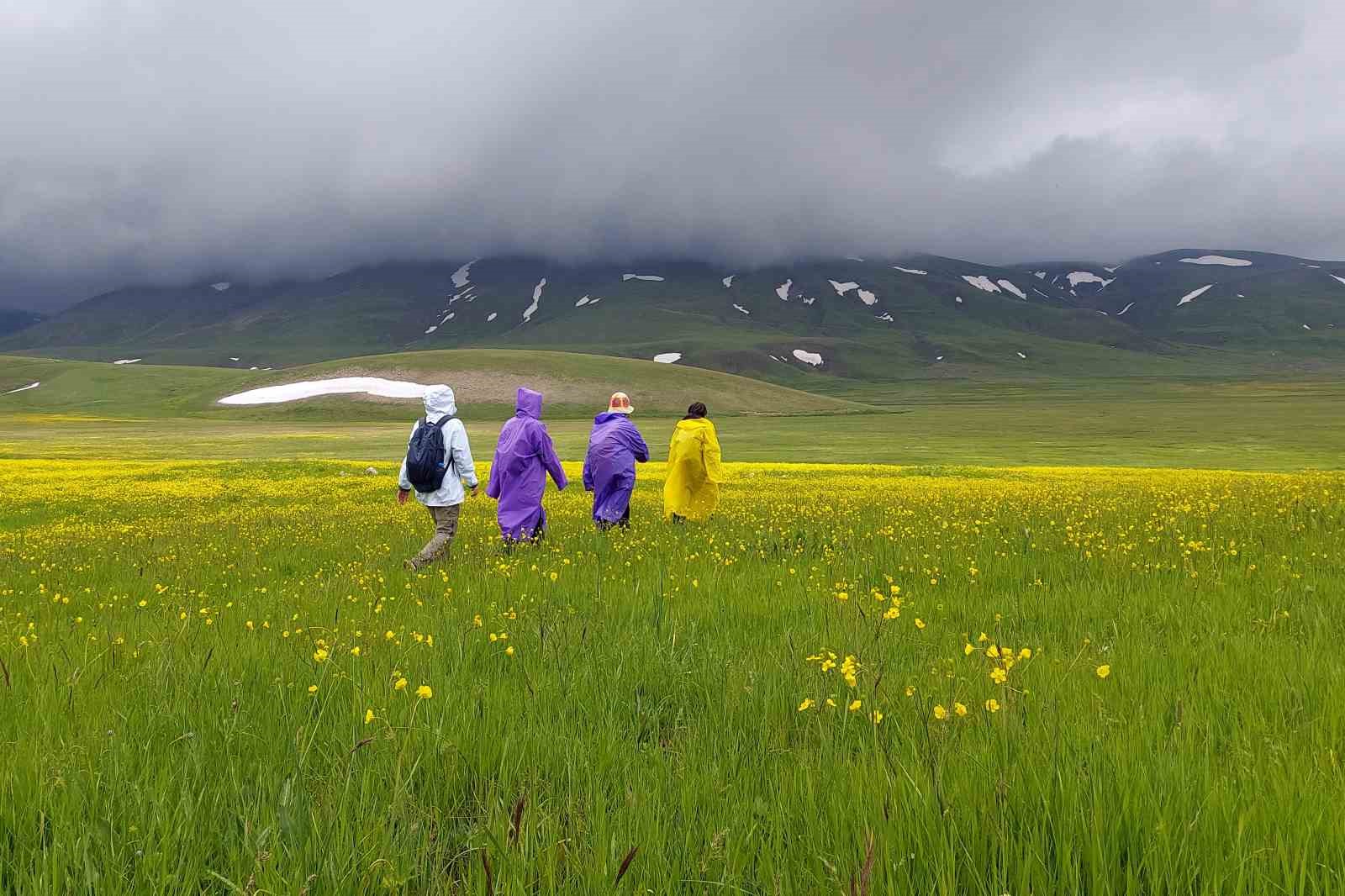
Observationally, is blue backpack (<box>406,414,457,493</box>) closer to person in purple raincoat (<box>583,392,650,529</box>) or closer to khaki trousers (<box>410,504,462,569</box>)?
khaki trousers (<box>410,504,462,569</box>)

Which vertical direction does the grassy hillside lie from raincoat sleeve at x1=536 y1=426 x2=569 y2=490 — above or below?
above

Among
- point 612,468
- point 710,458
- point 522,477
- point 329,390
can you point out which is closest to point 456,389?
point 329,390

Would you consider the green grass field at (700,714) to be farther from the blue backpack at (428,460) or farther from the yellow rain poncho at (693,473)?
the yellow rain poncho at (693,473)

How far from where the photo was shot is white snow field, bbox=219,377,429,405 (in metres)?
128

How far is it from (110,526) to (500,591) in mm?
14064

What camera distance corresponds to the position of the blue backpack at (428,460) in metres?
11.1

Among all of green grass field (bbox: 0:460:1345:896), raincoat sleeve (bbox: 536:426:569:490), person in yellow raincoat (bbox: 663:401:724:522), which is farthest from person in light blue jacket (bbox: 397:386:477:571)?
person in yellow raincoat (bbox: 663:401:724:522)

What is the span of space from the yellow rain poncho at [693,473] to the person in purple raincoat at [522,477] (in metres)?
3.51

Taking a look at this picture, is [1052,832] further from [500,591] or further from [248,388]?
[248,388]

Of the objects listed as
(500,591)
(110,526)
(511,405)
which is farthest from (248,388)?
(500,591)

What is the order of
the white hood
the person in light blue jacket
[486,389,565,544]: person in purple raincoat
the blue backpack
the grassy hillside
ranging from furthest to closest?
the grassy hillside
[486,389,565,544]: person in purple raincoat
the white hood
the person in light blue jacket
the blue backpack

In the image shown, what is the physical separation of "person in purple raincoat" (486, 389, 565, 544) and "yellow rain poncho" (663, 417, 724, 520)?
11.5 ft

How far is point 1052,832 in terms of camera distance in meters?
2.33

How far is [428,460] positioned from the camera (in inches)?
435
